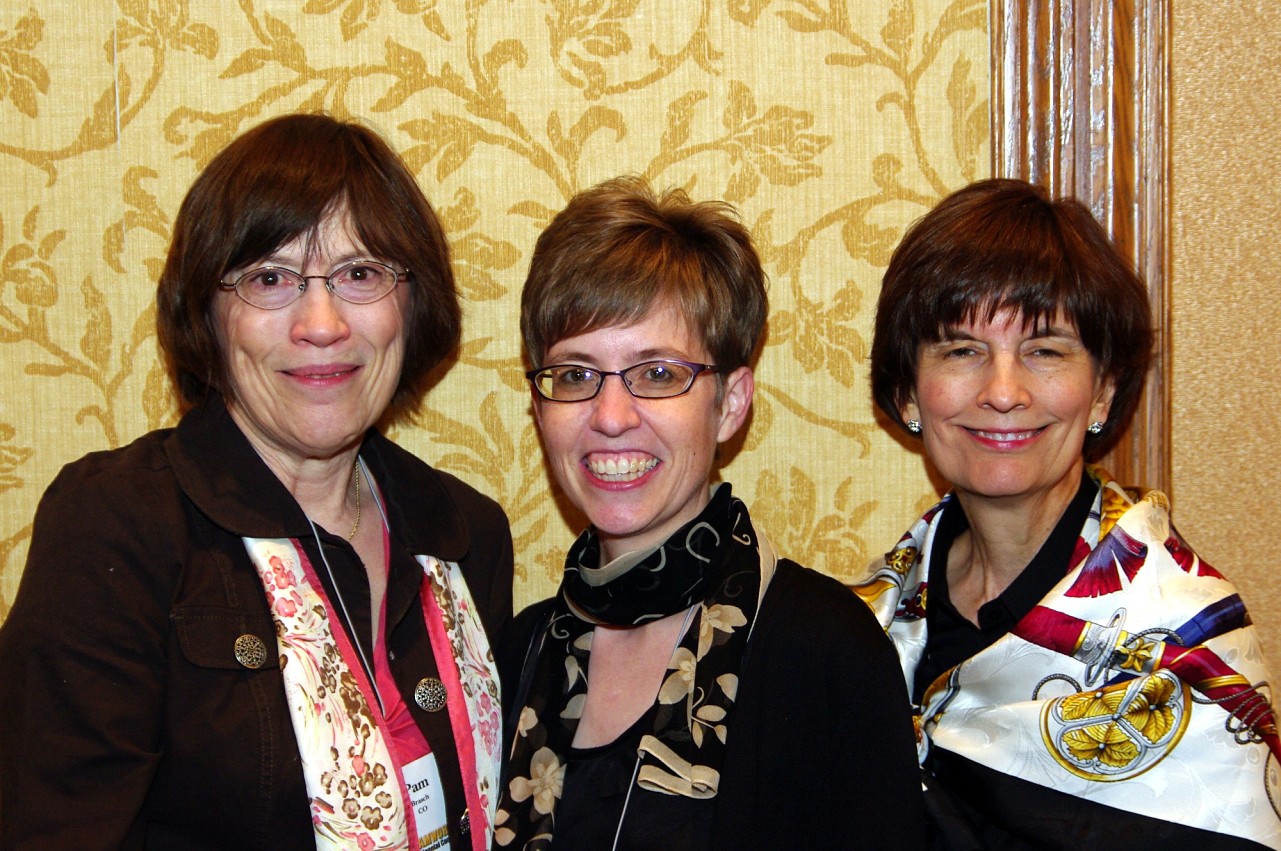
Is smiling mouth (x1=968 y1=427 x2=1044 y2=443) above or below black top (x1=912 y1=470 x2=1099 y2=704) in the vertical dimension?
above

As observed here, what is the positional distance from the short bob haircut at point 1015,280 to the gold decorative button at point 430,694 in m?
0.93

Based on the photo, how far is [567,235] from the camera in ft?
5.64

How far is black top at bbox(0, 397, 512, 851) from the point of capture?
139 centimetres

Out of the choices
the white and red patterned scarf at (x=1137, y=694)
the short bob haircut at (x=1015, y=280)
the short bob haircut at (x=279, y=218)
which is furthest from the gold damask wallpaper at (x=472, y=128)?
the white and red patterned scarf at (x=1137, y=694)

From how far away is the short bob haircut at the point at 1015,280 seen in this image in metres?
1.72

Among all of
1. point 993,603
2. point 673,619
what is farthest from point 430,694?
point 993,603

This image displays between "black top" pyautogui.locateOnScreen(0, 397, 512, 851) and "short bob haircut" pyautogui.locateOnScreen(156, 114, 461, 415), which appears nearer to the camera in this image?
"black top" pyautogui.locateOnScreen(0, 397, 512, 851)

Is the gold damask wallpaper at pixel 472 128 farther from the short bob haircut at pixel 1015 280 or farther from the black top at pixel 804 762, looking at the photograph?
the black top at pixel 804 762

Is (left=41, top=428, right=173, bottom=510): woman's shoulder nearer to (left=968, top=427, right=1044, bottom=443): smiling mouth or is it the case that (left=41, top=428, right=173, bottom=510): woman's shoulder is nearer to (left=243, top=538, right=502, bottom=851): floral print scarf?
(left=243, top=538, right=502, bottom=851): floral print scarf

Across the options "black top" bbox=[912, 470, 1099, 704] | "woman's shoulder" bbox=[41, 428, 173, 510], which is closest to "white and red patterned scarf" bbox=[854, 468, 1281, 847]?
"black top" bbox=[912, 470, 1099, 704]

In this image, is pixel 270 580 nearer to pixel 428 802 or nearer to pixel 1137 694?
pixel 428 802

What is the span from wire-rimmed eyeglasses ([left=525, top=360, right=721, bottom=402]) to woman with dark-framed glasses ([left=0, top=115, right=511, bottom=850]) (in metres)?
0.29

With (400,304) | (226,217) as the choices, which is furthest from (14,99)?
(400,304)

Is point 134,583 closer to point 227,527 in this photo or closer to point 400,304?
point 227,527
